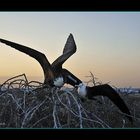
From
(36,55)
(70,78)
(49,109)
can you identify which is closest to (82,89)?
(70,78)

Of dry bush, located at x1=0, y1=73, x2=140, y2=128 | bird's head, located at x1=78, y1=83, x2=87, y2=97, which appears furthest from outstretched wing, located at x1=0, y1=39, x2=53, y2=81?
bird's head, located at x1=78, y1=83, x2=87, y2=97

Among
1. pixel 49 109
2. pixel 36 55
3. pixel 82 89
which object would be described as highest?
pixel 36 55

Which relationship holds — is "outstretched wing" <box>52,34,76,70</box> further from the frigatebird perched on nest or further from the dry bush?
the dry bush

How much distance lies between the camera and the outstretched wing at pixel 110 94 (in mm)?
2404

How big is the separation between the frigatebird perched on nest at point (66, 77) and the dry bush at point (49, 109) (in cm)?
4

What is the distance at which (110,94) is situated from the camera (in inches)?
95.5

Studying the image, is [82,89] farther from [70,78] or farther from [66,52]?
[66,52]

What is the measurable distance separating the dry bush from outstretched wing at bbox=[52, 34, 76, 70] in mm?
168

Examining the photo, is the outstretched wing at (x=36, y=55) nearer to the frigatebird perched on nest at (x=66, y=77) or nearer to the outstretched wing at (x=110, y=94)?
the frigatebird perched on nest at (x=66, y=77)

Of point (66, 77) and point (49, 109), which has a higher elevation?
point (66, 77)

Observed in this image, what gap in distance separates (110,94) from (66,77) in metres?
0.31

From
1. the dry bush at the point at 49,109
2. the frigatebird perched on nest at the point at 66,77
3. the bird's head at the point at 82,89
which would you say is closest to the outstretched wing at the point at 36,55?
the frigatebird perched on nest at the point at 66,77
